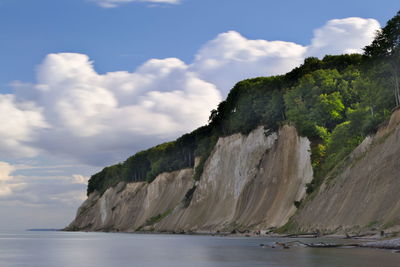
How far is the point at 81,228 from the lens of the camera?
181750 millimetres

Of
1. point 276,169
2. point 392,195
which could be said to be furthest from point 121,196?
point 392,195

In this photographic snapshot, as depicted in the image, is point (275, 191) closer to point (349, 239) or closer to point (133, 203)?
point (349, 239)

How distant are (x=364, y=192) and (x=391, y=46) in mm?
18332

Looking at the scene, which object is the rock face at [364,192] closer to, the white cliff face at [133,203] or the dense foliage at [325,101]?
the dense foliage at [325,101]

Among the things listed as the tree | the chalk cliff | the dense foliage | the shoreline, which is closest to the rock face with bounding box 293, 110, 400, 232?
the chalk cliff

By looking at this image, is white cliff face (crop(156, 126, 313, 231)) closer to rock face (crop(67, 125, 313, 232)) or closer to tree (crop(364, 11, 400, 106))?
rock face (crop(67, 125, 313, 232))

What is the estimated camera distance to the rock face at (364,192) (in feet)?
161

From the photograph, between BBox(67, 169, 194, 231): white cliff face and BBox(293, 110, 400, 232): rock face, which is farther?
BBox(67, 169, 194, 231): white cliff face

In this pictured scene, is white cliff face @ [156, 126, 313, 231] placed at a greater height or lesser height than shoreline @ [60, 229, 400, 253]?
greater

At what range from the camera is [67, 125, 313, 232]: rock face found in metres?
76.8

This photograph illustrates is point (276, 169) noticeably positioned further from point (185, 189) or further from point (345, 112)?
point (185, 189)

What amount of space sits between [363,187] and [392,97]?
14.7 m

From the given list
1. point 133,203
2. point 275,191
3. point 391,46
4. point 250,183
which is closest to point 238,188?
point 250,183

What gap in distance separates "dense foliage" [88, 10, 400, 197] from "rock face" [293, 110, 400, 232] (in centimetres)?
426
